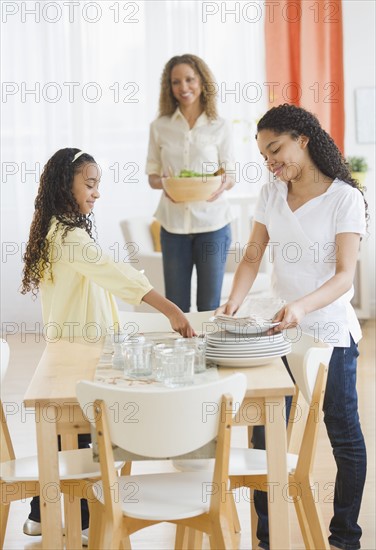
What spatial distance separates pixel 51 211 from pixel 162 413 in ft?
3.72

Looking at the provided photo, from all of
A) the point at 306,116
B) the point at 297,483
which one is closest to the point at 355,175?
the point at 306,116

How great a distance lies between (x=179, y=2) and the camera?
6.56 m

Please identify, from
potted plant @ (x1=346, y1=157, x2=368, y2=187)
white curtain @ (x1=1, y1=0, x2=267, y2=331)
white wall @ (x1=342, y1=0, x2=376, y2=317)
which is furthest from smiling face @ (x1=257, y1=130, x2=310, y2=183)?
white curtain @ (x1=1, y1=0, x2=267, y2=331)

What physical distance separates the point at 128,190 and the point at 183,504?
4.75 metres

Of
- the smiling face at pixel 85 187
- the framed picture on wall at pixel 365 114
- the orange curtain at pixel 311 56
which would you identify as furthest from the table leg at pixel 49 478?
the framed picture on wall at pixel 365 114

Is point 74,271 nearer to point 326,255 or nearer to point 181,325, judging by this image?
point 181,325

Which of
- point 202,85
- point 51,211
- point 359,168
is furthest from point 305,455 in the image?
point 359,168

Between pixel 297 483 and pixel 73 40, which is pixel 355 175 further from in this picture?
pixel 297 483

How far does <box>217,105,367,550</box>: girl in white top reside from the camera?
265 centimetres

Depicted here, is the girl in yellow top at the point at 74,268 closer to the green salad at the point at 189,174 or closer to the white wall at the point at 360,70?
the green salad at the point at 189,174

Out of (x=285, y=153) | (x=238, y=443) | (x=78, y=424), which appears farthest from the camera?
(x=238, y=443)

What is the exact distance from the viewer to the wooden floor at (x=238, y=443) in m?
2.96

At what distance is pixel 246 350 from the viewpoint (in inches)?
92.1

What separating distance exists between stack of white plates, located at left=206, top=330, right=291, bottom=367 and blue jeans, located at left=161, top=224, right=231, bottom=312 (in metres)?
2.10
